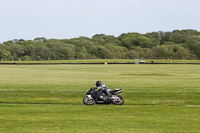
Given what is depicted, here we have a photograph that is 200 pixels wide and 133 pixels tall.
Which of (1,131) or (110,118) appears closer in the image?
(1,131)

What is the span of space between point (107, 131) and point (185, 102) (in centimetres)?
1439

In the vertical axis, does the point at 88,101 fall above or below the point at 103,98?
below

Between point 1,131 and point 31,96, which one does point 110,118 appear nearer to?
point 1,131

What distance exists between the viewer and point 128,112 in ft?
70.7

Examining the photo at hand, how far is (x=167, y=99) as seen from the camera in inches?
1180

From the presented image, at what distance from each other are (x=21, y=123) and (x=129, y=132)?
548 cm

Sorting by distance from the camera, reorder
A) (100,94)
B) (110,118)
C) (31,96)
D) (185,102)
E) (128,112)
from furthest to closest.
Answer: (31,96), (185,102), (100,94), (128,112), (110,118)

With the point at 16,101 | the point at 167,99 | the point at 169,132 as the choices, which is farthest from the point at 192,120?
the point at 16,101

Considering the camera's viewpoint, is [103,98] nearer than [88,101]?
Yes

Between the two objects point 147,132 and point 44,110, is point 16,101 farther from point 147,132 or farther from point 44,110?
point 147,132

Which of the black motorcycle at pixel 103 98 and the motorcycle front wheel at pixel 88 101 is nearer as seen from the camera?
the black motorcycle at pixel 103 98

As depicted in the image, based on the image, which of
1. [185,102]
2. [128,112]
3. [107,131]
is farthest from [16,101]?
[107,131]

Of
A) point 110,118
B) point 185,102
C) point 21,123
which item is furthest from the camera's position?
point 185,102

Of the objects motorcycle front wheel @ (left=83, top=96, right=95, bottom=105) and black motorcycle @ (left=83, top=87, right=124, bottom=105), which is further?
motorcycle front wheel @ (left=83, top=96, right=95, bottom=105)
